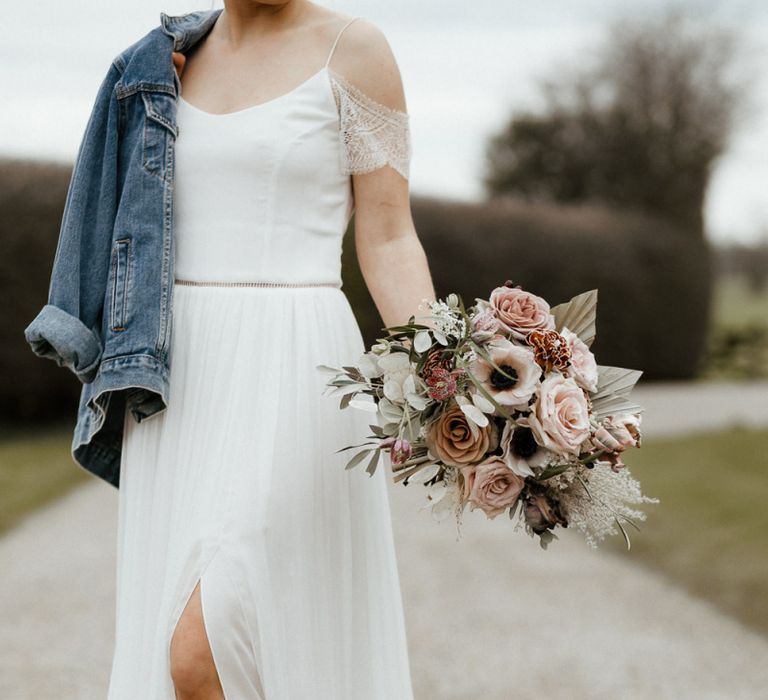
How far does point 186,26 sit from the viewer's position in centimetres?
A: 253

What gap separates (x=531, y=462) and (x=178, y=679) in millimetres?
792

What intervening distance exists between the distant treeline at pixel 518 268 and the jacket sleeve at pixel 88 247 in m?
8.89

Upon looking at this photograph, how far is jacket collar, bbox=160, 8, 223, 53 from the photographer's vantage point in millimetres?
2477

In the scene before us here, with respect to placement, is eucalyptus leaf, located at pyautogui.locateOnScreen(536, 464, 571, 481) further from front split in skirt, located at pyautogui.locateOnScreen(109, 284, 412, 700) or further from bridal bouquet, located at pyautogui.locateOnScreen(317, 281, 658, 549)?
front split in skirt, located at pyautogui.locateOnScreen(109, 284, 412, 700)

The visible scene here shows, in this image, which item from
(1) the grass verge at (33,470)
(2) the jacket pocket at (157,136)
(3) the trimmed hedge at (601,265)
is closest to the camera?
(2) the jacket pocket at (157,136)

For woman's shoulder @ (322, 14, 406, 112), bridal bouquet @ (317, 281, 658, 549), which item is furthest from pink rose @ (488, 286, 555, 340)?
woman's shoulder @ (322, 14, 406, 112)

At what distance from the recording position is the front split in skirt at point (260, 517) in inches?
83.8

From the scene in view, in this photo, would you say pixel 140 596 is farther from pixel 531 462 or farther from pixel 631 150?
pixel 631 150

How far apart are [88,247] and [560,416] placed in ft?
3.66

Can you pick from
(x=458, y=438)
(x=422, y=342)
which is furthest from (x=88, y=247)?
(x=458, y=438)

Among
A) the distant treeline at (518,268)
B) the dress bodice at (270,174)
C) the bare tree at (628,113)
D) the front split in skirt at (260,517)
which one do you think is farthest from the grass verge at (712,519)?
the bare tree at (628,113)

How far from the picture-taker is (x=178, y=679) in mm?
2059

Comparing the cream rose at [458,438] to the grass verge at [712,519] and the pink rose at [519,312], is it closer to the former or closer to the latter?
the pink rose at [519,312]

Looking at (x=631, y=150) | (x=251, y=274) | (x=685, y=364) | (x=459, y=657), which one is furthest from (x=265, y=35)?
(x=631, y=150)
